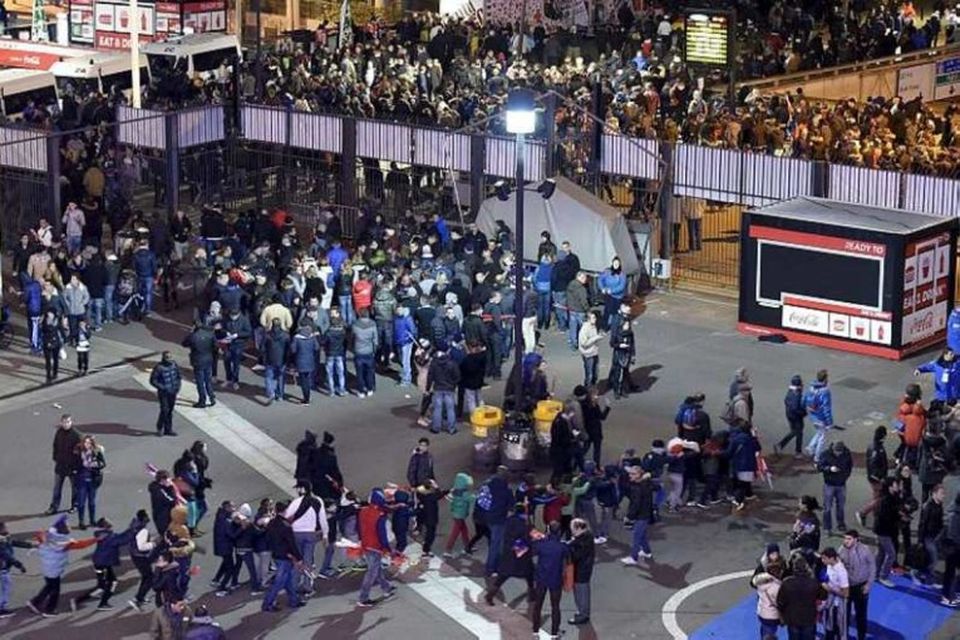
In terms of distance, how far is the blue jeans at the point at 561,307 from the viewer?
36375 mm

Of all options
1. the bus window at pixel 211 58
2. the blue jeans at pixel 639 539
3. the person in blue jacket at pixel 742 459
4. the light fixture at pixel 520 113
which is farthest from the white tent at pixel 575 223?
the bus window at pixel 211 58

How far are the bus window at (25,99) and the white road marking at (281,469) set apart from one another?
19.7 m

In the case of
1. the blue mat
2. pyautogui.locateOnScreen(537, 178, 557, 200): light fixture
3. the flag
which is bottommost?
the blue mat

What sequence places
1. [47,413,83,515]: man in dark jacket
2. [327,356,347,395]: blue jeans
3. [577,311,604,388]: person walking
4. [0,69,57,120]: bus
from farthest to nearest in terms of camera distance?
[0,69,57,120]: bus → [327,356,347,395]: blue jeans → [577,311,604,388]: person walking → [47,413,83,515]: man in dark jacket

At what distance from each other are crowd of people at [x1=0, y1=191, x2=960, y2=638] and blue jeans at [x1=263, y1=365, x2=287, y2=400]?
0.06 metres

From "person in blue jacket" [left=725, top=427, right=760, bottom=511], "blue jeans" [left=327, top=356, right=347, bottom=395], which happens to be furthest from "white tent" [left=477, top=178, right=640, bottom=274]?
"person in blue jacket" [left=725, top=427, right=760, bottom=511]

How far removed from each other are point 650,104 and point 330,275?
11.1m

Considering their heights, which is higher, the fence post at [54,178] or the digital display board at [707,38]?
the digital display board at [707,38]

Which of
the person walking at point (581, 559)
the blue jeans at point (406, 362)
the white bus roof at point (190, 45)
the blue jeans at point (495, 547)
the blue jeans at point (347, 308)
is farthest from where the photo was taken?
the white bus roof at point (190, 45)

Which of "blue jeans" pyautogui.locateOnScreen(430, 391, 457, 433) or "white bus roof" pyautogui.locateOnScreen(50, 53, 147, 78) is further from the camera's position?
"white bus roof" pyautogui.locateOnScreen(50, 53, 147, 78)

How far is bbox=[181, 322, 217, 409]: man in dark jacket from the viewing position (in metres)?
31.6

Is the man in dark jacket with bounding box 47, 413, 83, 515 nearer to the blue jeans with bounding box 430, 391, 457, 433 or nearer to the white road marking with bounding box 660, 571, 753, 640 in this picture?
the blue jeans with bounding box 430, 391, 457, 433

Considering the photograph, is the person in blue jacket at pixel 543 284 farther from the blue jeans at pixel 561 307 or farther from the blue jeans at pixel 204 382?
the blue jeans at pixel 204 382

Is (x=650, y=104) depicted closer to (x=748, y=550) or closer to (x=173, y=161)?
(x=173, y=161)
